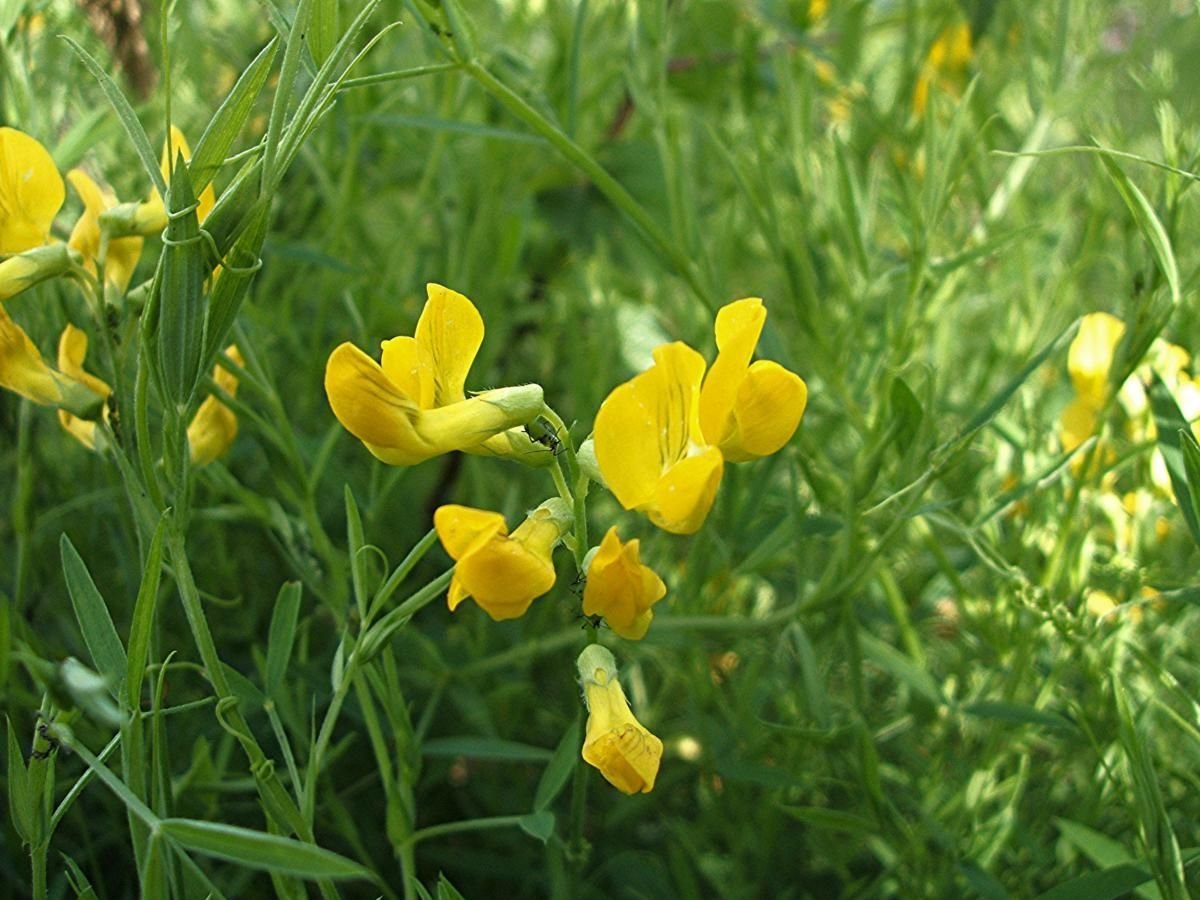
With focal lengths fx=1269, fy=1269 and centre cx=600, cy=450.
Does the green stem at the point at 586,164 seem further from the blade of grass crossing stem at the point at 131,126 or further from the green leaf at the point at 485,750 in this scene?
the green leaf at the point at 485,750

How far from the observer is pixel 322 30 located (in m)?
0.71

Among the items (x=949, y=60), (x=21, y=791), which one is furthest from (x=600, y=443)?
(x=949, y=60)

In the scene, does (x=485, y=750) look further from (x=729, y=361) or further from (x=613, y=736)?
(x=729, y=361)

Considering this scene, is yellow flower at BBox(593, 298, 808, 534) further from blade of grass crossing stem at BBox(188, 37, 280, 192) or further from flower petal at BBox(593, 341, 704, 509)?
blade of grass crossing stem at BBox(188, 37, 280, 192)

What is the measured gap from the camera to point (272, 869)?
590 millimetres

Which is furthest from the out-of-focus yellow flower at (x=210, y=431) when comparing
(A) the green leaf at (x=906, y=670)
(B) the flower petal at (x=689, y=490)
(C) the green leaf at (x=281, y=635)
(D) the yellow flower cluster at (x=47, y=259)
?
(A) the green leaf at (x=906, y=670)

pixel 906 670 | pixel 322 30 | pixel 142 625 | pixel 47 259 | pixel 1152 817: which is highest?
pixel 322 30

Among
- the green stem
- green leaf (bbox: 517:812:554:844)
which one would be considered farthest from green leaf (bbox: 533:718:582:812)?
the green stem

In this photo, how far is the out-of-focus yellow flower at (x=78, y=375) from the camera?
81 cm

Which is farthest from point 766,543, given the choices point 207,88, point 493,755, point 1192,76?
point 207,88

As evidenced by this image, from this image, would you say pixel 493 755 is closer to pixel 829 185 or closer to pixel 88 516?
pixel 88 516

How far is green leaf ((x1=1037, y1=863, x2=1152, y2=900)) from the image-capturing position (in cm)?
78

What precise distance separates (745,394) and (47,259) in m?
0.42

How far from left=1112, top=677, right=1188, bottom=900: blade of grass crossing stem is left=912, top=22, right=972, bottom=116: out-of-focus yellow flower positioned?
1011 mm
